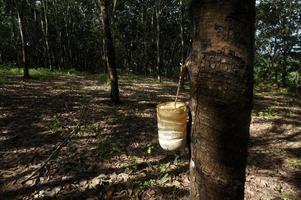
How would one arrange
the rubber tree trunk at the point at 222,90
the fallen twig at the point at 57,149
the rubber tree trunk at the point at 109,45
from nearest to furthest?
the rubber tree trunk at the point at 222,90
the fallen twig at the point at 57,149
the rubber tree trunk at the point at 109,45

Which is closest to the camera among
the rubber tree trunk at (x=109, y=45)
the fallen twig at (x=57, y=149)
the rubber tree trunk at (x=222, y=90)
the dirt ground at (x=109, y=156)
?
the rubber tree trunk at (x=222, y=90)

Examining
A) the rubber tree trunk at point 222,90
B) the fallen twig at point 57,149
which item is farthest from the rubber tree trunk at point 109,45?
the rubber tree trunk at point 222,90

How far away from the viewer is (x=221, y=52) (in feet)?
5.51

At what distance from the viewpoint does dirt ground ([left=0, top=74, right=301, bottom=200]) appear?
500 cm

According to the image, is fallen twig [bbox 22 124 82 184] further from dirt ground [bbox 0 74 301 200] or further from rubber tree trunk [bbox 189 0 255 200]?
rubber tree trunk [bbox 189 0 255 200]

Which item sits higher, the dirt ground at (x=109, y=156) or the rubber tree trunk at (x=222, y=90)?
the rubber tree trunk at (x=222, y=90)

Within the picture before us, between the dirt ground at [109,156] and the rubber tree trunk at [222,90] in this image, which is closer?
the rubber tree trunk at [222,90]

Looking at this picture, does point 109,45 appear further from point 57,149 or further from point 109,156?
point 109,156

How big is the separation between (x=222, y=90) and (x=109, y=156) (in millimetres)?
4970

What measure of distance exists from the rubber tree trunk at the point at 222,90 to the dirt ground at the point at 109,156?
3203mm

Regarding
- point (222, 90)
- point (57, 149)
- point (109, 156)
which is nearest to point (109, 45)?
point (57, 149)

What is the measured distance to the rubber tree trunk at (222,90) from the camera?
167 cm

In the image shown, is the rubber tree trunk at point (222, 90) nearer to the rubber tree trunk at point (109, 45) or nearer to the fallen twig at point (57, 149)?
the fallen twig at point (57, 149)

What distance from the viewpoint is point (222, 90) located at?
1687 mm
